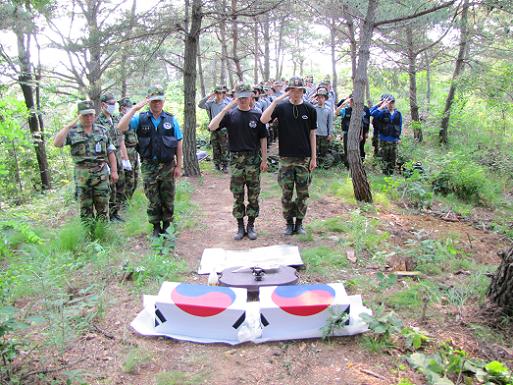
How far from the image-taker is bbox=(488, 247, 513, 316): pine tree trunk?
3684 mm

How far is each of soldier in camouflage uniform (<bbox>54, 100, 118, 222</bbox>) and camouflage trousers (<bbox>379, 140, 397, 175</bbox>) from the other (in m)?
6.61

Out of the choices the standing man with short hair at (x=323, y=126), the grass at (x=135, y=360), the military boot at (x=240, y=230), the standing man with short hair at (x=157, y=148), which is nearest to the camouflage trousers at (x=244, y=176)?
the military boot at (x=240, y=230)

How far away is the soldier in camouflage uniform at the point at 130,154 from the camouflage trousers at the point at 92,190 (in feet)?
4.58

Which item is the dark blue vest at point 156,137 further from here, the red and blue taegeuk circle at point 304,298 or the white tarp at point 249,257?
the red and blue taegeuk circle at point 304,298

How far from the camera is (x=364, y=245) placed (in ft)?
18.0

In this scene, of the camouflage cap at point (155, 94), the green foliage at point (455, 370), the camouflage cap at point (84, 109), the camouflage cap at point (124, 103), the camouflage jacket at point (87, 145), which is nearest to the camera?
the green foliage at point (455, 370)

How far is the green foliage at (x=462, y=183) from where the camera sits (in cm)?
912

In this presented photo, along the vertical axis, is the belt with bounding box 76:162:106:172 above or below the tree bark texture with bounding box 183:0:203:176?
below

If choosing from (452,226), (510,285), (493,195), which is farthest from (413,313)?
(493,195)

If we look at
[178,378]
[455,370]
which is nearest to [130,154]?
[178,378]

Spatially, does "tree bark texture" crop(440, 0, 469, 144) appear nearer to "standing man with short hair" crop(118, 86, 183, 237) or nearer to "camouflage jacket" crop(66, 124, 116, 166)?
"standing man with short hair" crop(118, 86, 183, 237)

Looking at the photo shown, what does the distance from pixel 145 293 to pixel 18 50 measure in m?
14.7

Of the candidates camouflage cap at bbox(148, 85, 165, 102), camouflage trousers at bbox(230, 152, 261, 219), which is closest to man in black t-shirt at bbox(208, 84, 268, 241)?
camouflage trousers at bbox(230, 152, 261, 219)

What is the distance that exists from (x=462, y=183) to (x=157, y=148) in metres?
6.69
